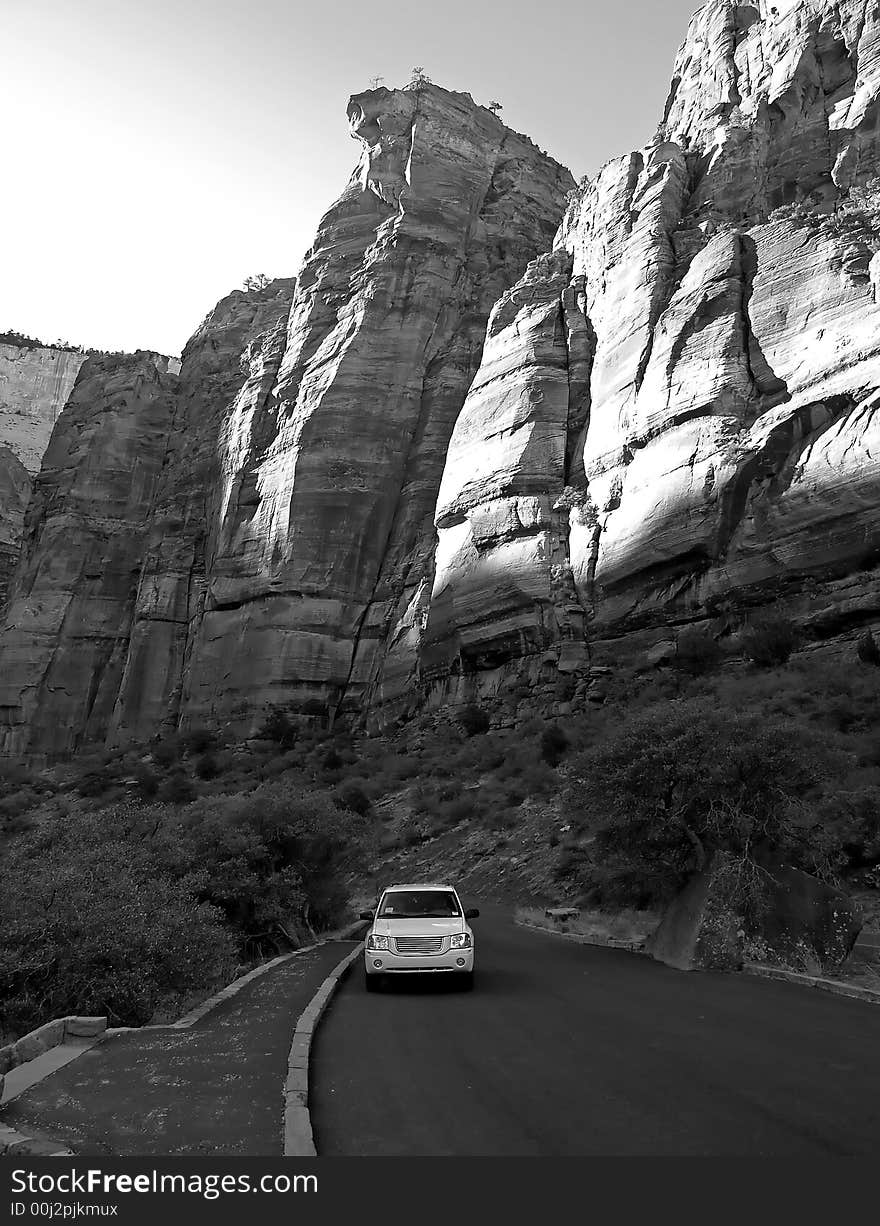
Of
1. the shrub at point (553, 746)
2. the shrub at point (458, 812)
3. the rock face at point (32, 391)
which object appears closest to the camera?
the shrub at point (458, 812)

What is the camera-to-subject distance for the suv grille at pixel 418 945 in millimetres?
12109

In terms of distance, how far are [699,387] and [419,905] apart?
3220 centimetres

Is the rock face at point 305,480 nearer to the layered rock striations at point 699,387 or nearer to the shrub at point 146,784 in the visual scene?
the shrub at point 146,784

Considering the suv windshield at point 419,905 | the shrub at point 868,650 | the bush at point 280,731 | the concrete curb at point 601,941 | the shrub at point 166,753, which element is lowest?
the concrete curb at point 601,941

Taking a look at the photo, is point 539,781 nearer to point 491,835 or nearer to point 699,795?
point 491,835

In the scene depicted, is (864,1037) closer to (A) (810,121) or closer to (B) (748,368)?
(B) (748,368)

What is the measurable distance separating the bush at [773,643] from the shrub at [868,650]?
2.93 m

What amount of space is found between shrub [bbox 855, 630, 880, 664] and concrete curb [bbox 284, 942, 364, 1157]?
2401 centimetres

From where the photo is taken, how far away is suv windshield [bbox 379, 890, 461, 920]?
509 inches

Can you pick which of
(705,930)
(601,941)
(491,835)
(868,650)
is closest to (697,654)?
(868,650)

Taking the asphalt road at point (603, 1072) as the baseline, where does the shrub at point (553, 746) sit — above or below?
above

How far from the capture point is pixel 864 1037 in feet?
25.0

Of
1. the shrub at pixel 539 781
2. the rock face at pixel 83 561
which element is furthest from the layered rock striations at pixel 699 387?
the rock face at pixel 83 561

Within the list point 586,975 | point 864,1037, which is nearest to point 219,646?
point 586,975
